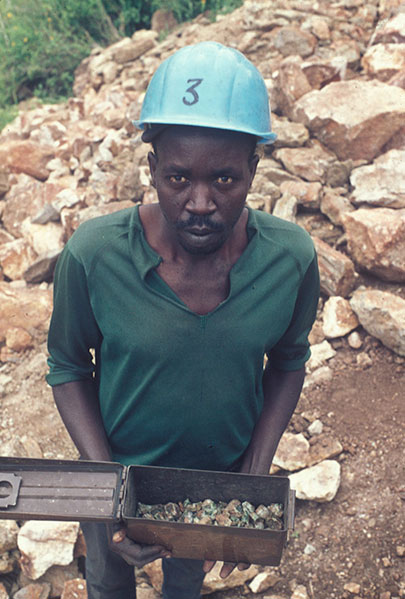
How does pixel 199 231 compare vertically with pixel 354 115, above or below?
above

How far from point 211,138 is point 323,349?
7.78 feet

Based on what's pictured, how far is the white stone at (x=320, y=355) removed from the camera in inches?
140

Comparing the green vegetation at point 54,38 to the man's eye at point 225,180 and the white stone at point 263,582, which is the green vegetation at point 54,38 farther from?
the man's eye at point 225,180

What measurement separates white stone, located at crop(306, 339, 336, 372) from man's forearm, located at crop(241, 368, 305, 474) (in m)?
1.51

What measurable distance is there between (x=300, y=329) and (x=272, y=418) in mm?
349

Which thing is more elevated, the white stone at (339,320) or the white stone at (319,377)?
the white stone at (339,320)

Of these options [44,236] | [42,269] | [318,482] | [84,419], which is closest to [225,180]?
[84,419]

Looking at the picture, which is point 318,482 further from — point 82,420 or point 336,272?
point 82,420

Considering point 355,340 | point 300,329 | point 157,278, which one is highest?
point 157,278

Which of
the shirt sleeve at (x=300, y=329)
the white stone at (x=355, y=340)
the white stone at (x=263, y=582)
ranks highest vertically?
the shirt sleeve at (x=300, y=329)

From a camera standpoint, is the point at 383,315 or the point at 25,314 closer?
the point at 383,315

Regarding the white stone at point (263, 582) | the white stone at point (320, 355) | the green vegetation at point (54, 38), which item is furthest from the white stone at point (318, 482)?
the green vegetation at point (54, 38)

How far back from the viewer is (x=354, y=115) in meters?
4.43

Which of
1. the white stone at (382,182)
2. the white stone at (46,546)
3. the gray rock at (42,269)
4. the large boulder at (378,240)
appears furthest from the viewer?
the gray rock at (42,269)
